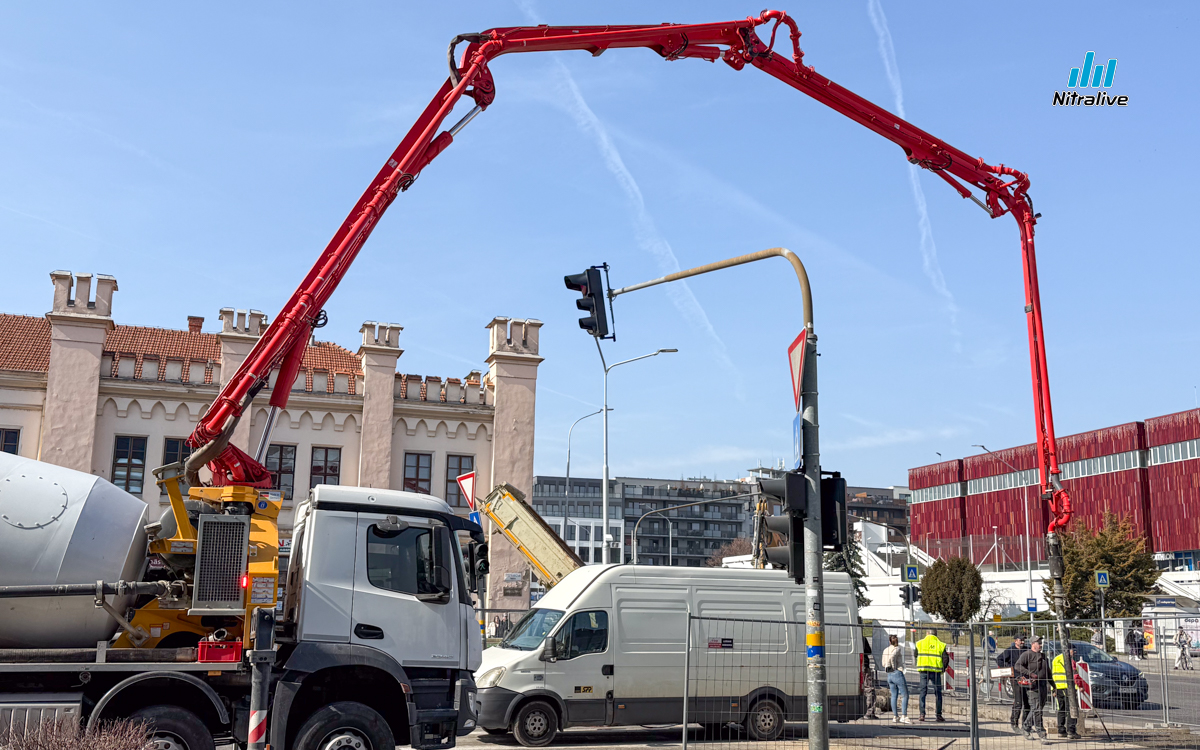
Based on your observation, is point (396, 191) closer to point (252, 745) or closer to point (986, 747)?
point (252, 745)

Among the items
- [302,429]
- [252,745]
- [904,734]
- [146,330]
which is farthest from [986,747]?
[146,330]

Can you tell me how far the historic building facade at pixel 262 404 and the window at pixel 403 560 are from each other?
21.7 meters

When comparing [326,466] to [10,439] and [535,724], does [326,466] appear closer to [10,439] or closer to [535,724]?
[10,439]

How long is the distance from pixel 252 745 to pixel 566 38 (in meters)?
9.91

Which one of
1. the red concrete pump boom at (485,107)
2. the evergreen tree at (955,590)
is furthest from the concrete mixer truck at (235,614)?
the evergreen tree at (955,590)

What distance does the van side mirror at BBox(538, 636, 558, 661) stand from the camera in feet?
47.2

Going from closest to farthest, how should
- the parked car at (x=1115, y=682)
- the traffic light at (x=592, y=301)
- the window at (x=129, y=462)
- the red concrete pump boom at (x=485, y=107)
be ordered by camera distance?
the red concrete pump boom at (x=485, y=107), the traffic light at (x=592, y=301), the parked car at (x=1115, y=682), the window at (x=129, y=462)

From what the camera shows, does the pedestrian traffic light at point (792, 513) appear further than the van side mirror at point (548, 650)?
No

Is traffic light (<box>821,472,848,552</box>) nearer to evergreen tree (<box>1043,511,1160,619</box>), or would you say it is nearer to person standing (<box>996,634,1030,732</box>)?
person standing (<box>996,634,1030,732</box>)

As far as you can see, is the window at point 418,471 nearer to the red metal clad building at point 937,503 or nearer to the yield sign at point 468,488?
the yield sign at point 468,488

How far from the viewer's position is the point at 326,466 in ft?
115

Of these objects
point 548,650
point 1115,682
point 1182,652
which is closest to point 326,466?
point 548,650

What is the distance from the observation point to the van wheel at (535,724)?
1414cm

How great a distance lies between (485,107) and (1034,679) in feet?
40.9
